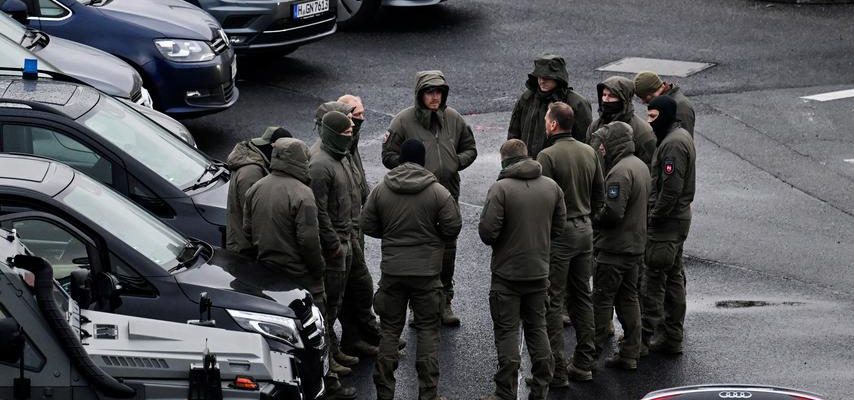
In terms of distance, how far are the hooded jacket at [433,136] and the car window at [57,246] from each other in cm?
308

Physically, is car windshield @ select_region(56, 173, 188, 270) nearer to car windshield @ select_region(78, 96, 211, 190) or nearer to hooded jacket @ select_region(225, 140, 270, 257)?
hooded jacket @ select_region(225, 140, 270, 257)

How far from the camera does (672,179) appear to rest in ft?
34.8

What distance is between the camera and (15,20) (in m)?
14.0

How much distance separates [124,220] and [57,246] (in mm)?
471

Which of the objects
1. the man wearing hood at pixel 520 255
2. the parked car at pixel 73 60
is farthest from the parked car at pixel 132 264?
the parked car at pixel 73 60

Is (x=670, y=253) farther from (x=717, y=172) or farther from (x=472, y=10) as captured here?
(x=472, y=10)

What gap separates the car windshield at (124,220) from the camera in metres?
8.66

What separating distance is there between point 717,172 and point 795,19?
7.06 metres

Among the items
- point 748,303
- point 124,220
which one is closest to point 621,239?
point 748,303

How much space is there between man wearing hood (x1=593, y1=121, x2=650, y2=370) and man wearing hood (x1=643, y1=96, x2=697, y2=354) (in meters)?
0.30

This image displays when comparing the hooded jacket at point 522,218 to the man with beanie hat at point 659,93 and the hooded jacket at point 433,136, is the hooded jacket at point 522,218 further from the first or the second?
the man with beanie hat at point 659,93

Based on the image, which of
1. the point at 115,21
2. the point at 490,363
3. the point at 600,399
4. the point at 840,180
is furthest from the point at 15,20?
the point at 840,180

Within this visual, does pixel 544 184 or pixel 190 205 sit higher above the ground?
pixel 544 184

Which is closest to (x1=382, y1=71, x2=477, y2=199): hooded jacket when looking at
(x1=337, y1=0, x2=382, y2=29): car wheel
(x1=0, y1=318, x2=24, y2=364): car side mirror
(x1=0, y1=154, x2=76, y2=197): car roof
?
(x1=0, y1=154, x2=76, y2=197): car roof
